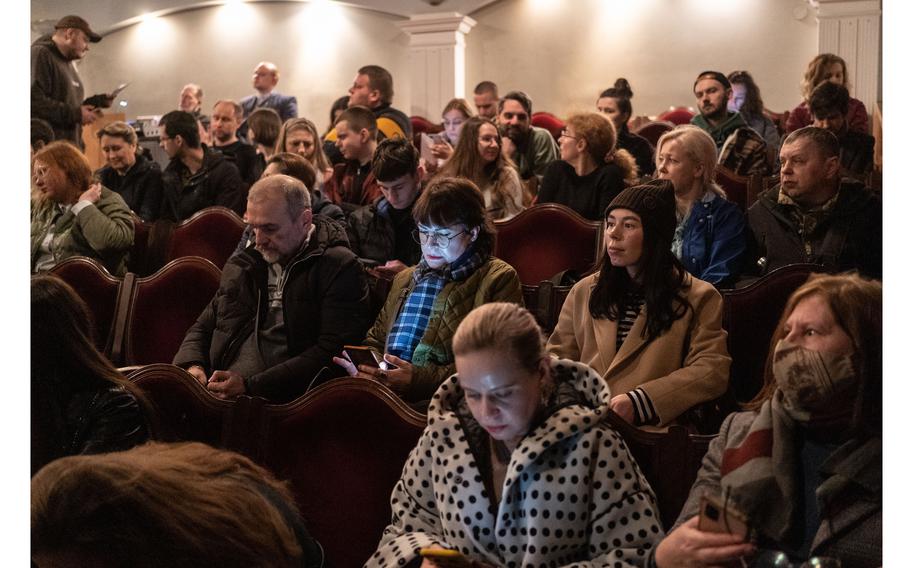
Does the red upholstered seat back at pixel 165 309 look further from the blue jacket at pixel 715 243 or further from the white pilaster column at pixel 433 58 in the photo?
the white pilaster column at pixel 433 58

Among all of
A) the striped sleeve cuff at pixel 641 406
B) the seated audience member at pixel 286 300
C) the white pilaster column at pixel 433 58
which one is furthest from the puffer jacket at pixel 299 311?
the white pilaster column at pixel 433 58

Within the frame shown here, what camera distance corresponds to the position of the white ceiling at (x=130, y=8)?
9.24 meters

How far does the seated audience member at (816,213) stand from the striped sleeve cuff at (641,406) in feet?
3.56

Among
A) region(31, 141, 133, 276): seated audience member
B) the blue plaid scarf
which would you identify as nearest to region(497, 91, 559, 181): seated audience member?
region(31, 141, 133, 276): seated audience member

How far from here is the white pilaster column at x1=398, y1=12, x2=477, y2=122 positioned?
10312 millimetres

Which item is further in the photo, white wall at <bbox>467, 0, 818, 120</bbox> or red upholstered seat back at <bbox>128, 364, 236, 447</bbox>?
white wall at <bbox>467, 0, 818, 120</bbox>

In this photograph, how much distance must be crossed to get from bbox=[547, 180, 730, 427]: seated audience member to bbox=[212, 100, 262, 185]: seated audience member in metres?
3.35

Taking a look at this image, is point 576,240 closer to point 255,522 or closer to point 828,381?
point 828,381

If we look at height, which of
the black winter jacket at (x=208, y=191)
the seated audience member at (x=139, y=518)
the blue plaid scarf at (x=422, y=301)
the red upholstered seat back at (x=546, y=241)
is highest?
the black winter jacket at (x=208, y=191)

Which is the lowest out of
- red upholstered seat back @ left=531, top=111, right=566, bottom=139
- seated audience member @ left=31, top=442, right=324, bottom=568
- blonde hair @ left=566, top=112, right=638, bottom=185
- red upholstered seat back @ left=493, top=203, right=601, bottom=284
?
seated audience member @ left=31, top=442, right=324, bottom=568

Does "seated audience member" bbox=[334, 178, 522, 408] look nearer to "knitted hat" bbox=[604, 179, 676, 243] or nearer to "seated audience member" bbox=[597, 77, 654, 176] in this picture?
"knitted hat" bbox=[604, 179, 676, 243]

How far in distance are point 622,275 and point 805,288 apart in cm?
91
